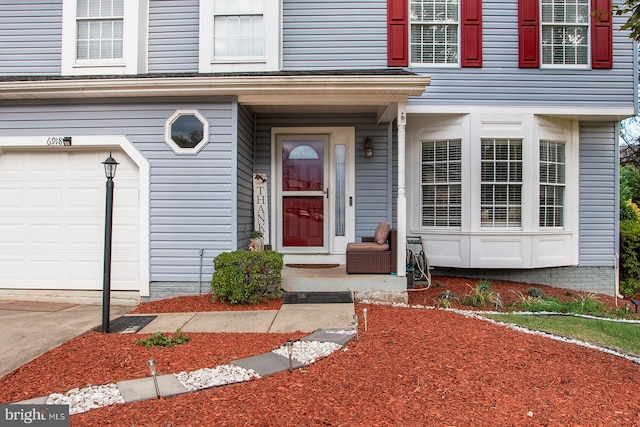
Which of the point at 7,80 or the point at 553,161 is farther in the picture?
the point at 553,161

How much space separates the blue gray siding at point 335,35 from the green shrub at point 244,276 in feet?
11.7

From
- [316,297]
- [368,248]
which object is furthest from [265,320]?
[368,248]

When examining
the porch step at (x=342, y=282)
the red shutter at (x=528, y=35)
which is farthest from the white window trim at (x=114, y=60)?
the red shutter at (x=528, y=35)

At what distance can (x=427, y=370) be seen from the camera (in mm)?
3078

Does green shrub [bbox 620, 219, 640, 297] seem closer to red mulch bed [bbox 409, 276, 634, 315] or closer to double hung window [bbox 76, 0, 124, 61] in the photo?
red mulch bed [bbox 409, 276, 634, 315]

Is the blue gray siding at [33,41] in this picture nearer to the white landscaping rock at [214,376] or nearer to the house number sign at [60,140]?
the house number sign at [60,140]

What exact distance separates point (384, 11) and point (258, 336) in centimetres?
576

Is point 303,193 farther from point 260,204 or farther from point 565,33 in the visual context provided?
point 565,33

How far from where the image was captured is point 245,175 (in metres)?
6.49

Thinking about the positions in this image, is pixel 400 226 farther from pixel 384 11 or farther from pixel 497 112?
pixel 384 11

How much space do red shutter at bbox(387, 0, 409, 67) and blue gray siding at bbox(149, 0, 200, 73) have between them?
10.7 feet

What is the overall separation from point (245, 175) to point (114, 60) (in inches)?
110

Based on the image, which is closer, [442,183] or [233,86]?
[233,86]

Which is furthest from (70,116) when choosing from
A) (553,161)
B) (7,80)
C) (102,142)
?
(553,161)
